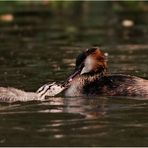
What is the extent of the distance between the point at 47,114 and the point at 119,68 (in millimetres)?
4828

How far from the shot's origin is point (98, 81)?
13.5 metres

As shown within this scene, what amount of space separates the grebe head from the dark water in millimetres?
843

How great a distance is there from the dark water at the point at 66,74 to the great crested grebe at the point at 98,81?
283mm

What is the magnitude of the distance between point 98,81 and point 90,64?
0.42 metres

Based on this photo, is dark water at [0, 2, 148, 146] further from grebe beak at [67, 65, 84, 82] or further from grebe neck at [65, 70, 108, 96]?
grebe beak at [67, 65, 84, 82]

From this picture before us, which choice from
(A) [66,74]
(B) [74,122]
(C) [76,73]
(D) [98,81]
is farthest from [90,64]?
(B) [74,122]

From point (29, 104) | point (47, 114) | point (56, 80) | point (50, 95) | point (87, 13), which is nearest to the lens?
point (47, 114)

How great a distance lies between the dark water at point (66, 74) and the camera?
33.2ft

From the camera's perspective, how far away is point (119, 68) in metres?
16.2

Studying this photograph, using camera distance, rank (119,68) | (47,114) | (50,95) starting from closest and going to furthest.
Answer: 1. (47,114)
2. (50,95)
3. (119,68)

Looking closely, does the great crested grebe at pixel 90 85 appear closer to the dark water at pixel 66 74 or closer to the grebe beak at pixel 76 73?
the grebe beak at pixel 76 73

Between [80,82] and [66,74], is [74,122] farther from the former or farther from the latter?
Answer: [66,74]

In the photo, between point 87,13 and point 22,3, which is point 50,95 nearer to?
point 87,13

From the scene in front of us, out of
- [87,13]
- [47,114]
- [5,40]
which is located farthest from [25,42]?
[47,114]
